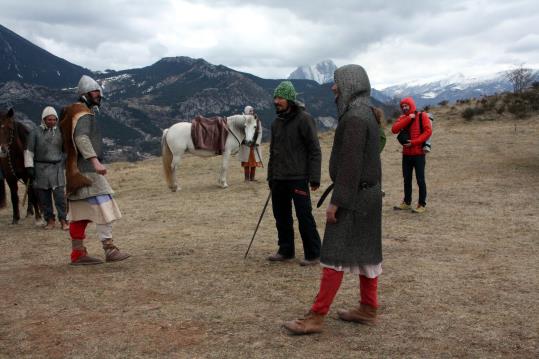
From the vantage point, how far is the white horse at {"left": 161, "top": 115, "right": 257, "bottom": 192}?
11664 millimetres

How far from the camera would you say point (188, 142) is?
38.8 feet

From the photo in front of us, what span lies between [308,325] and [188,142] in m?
8.90

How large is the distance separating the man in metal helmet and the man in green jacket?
1782 mm

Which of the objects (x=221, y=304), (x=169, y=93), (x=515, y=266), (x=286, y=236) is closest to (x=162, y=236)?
(x=286, y=236)

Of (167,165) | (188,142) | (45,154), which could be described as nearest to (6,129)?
(45,154)

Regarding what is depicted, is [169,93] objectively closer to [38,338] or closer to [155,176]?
[155,176]

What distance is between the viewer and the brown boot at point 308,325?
3412 millimetres

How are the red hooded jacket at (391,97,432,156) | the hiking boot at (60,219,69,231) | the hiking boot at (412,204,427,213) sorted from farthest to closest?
1. the hiking boot at (412,204,427,213)
2. the red hooded jacket at (391,97,432,156)
3. the hiking boot at (60,219,69,231)

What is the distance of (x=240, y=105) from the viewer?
158125 mm

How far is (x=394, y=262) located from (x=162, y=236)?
3340 mm

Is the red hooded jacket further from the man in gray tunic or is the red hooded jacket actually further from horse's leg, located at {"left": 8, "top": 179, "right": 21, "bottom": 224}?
horse's leg, located at {"left": 8, "top": 179, "right": 21, "bottom": 224}

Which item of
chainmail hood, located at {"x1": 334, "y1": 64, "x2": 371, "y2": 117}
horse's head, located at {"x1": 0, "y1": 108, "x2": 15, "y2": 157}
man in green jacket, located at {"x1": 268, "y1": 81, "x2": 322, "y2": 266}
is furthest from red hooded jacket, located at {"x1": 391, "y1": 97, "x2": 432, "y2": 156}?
horse's head, located at {"x1": 0, "y1": 108, "x2": 15, "y2": 157}

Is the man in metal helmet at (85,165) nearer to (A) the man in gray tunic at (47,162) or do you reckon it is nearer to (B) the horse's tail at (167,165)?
(A) the man in gray tunic at (47,162)

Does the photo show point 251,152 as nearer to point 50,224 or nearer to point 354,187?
point 50,224
